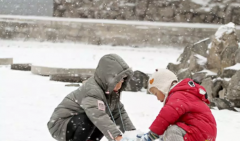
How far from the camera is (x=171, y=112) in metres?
2.44

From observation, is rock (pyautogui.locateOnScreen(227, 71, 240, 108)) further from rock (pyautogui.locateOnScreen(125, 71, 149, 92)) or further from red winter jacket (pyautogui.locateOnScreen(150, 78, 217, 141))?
red winter jacket (pyautogui.locateOnScreen(150, 78, 217, 141))

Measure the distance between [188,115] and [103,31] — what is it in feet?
31.0

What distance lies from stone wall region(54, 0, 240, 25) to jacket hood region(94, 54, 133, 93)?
10.0m

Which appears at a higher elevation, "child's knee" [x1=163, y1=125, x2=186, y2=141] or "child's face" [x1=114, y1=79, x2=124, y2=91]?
"child's face" [x1=114, y1=79, x2=124, y2=91]

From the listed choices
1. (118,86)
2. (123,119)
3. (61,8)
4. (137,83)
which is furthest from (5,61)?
(118,86)

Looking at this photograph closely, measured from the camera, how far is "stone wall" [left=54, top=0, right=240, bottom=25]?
40.2 feet

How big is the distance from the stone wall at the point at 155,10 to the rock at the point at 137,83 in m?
6.27

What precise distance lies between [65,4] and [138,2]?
2.47 m

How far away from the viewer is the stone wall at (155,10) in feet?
40.2

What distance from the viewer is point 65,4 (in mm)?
13102

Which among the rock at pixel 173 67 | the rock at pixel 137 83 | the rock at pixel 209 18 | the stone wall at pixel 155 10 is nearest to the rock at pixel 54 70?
the rock at pixel 137 83

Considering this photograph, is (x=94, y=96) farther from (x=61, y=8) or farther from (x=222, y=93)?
(x=61, y=8)


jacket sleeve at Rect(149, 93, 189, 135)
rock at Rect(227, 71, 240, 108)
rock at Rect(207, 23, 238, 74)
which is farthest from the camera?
rock at Rect(207, 23, 238, 74)

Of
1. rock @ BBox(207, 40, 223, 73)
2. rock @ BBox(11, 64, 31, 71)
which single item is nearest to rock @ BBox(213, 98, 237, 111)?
rock @ BBox(207, 40, 223, 73)
